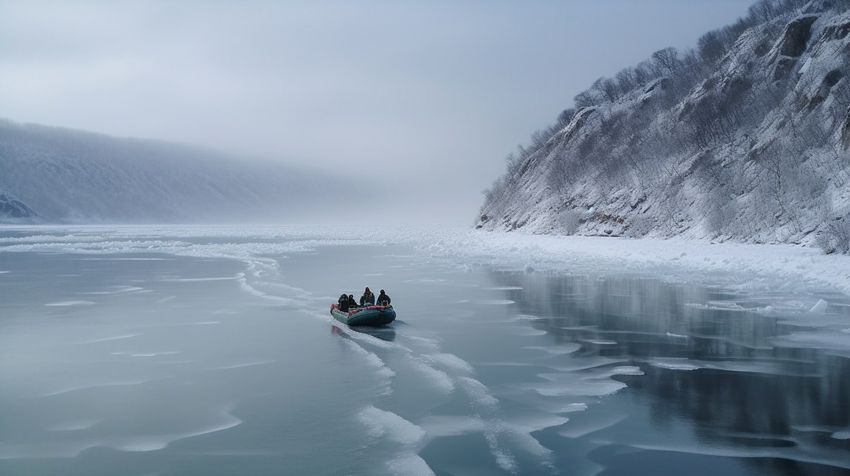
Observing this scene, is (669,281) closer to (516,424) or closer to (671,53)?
(516,424)

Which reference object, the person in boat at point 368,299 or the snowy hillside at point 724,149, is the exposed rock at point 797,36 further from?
the person in boat at point 368,299

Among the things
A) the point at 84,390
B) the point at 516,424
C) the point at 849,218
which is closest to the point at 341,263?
the point at 849,218

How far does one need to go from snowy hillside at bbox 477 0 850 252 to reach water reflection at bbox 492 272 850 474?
47.6 ft

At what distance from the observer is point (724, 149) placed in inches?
2073

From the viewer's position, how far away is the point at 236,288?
87.2ft

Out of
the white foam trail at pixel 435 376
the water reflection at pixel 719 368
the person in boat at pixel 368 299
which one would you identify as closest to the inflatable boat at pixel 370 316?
the person in boat at pixel 368 299

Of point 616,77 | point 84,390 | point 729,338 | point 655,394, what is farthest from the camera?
point 616,77

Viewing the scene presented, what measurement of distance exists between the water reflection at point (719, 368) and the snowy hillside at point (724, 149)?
1452cm

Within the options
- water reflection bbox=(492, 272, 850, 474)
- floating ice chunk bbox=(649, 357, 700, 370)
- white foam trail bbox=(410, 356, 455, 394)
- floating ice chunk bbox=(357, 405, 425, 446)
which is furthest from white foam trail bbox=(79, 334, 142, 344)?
floating ice chunk bbox=(649, 357, 700, 370)

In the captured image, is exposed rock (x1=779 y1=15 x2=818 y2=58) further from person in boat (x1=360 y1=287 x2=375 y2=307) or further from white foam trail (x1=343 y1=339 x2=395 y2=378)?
white foam trail (x1=343 y1=339 x2=395 y2=378)

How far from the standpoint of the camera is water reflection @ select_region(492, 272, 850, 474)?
8273mm

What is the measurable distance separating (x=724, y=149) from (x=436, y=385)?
4832cm

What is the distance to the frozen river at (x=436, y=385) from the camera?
786 cm

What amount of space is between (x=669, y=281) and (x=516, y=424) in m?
20.1
